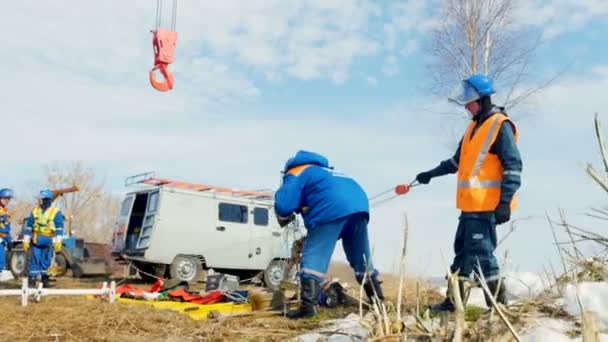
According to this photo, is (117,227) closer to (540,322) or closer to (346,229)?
(346,229)

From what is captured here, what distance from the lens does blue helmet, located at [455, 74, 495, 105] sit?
4.10 m

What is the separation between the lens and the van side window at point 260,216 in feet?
44.9

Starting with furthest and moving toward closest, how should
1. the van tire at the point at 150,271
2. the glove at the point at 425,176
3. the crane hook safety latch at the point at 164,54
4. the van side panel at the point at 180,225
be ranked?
the van tire at the point at 150,271, the van side panel at the point at 180,225, the crane hook safety latch at the point at 164,54, the glove at the point at 425,176

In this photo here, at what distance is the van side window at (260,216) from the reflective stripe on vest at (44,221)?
16.7ft

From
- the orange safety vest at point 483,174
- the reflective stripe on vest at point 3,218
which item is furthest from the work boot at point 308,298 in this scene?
the reflective stripe on vest at point 3,218

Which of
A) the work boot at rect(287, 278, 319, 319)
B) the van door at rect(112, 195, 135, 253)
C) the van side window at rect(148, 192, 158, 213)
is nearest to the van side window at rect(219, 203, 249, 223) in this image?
the van side window at rect(148, 192, 158, 213)

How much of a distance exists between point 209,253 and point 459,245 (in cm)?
935

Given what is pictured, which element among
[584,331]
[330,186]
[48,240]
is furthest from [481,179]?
[48,240]

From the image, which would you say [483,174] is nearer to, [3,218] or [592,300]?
[592,300]

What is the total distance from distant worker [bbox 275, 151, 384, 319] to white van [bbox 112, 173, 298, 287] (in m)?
7.52

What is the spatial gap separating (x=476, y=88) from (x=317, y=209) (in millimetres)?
1393

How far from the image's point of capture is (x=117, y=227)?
1312 cm

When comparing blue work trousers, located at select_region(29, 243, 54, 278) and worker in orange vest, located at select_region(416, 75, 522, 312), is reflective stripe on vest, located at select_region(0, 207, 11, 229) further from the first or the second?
worker in orange vest, located at select_region(416, 75, 522, 312)

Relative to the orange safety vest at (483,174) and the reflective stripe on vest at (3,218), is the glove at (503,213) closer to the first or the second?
the orange safety vest at (483,174)
